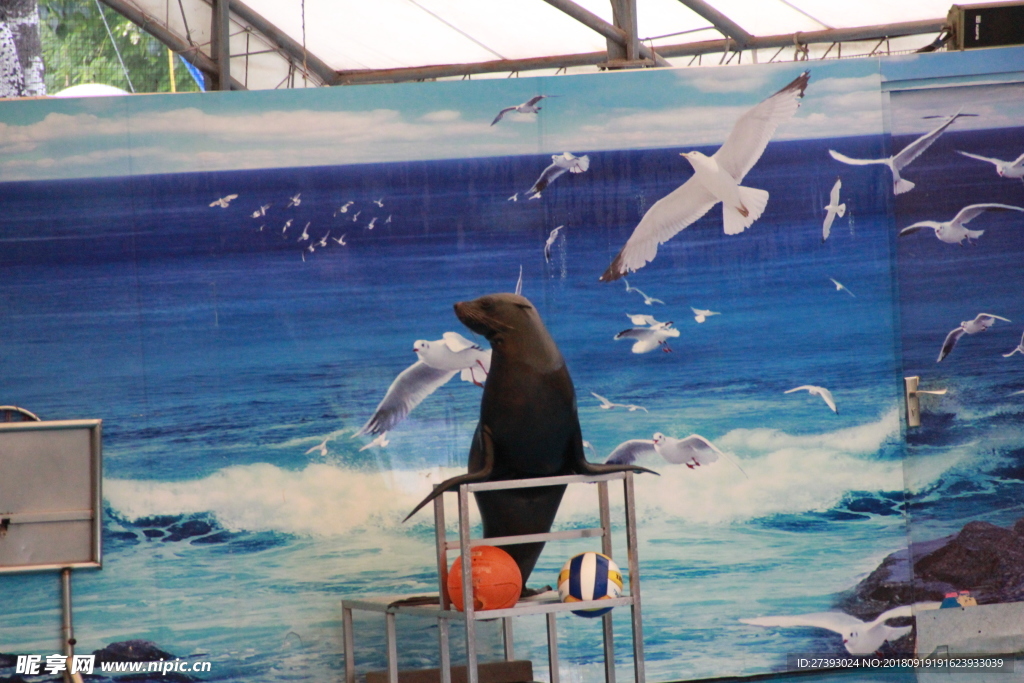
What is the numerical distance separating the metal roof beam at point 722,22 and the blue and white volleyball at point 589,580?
192 inches

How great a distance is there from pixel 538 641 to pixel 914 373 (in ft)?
6.86

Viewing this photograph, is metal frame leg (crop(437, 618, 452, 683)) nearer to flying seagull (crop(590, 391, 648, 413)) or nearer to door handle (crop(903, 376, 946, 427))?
flying seagull (crop(590, 391, 648, 413))

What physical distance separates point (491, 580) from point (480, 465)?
45 centimetres

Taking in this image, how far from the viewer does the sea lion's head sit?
3754mm

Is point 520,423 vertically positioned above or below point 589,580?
above

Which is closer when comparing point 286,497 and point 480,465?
point 480,465

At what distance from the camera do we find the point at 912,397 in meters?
4.90

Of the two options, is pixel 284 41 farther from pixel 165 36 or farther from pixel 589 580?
pixel 589 580

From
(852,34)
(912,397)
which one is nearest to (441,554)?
(912,397)

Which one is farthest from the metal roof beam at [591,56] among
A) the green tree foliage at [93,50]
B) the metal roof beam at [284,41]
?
the green tree foliage at [93,50]

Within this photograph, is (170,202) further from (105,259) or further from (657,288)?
(657,288)

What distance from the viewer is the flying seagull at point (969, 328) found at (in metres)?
4.93

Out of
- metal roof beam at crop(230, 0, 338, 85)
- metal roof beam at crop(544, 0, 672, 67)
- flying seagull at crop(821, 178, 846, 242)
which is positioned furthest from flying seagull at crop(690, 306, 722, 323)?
metal roof beam at crop(230, 0, 338, 85)

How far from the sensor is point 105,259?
186 inches
